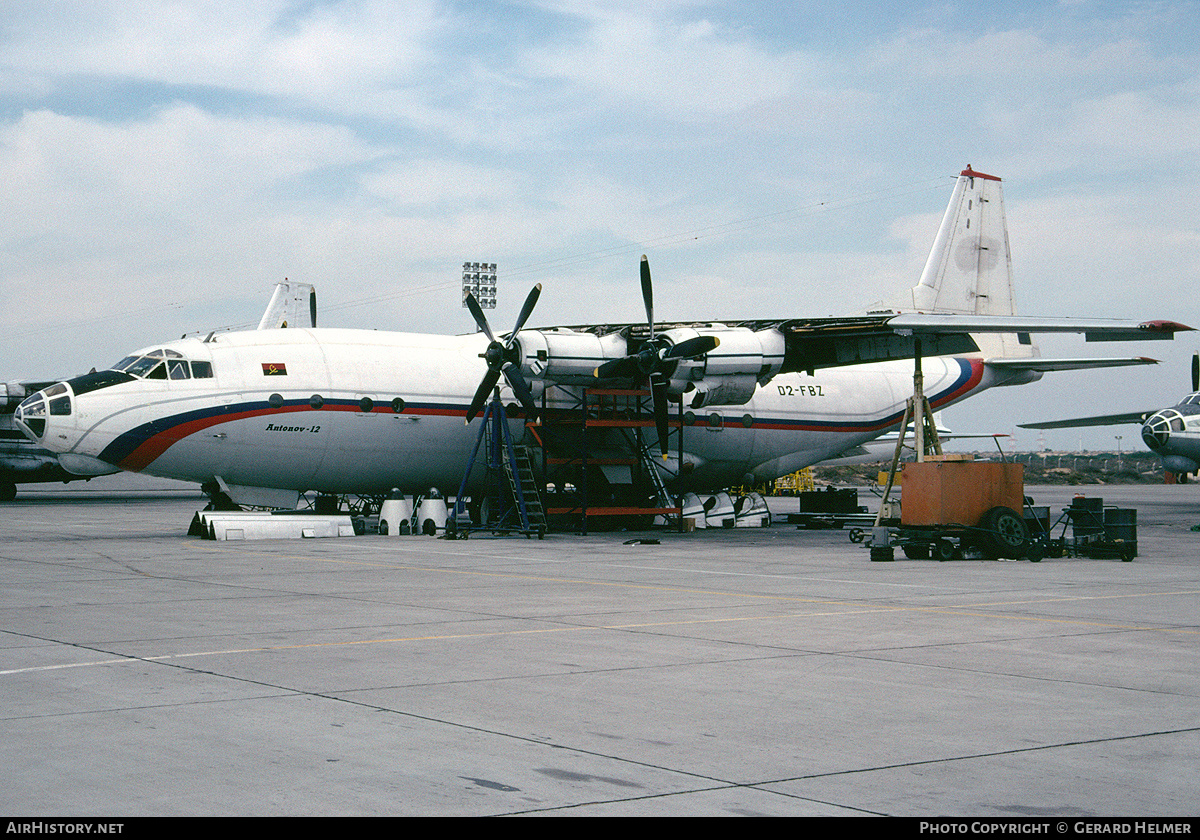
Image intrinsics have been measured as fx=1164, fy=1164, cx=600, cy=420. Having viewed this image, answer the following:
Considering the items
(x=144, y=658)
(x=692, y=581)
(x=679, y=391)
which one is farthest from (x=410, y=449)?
(x=144, y=658)

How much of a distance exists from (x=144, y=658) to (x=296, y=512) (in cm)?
2121

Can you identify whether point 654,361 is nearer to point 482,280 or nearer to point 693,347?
point 693,347

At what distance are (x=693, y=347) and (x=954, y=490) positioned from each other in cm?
826

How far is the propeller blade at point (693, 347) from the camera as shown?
28.2 metres

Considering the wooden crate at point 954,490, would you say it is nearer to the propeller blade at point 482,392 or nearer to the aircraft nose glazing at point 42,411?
the propeller blade at point 482,392

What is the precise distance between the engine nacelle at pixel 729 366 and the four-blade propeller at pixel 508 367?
11.8 ft

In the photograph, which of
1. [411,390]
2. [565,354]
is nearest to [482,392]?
[411,390]

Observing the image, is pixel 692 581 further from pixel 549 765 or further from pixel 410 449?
pixel 410 449

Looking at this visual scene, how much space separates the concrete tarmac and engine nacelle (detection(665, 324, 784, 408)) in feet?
39.3

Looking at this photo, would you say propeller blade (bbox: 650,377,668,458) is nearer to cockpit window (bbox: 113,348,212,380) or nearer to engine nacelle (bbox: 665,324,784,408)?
engine nacelle (bbox: 665,324,784,408)

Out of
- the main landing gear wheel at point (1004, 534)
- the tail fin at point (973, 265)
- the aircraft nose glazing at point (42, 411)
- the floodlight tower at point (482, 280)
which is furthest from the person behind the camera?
the floodlight tower at point (482, 280)

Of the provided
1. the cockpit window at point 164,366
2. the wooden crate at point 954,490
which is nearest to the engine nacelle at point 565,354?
the cockpit window at point 164,366

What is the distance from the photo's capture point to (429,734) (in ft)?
23.2

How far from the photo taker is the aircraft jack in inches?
1118
